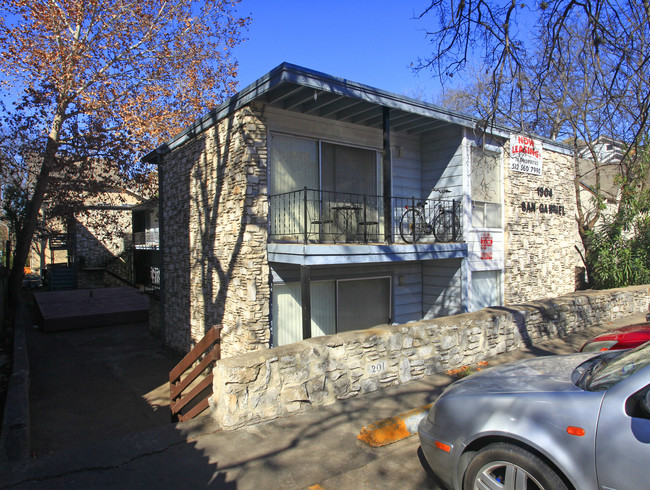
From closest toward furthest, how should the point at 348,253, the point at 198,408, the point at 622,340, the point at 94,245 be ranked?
1. the point at 622,340
2. the point at 198,408
3. the point at 348,253
4. the point at 94,245

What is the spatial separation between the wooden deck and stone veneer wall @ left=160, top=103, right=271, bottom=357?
4.93m

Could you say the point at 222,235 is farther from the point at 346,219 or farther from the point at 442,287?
the point at 442,287

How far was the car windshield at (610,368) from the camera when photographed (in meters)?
2.71

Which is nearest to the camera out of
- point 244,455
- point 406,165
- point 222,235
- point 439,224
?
point 244,455

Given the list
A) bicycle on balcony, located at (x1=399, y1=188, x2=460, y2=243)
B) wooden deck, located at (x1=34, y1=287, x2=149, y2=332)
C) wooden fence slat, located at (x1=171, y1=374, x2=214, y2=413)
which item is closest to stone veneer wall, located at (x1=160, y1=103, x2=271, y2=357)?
wooden fence slat, located at (x1=171, y1=374, x2=214, y2=413)

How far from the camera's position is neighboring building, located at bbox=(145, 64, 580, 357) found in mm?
7688

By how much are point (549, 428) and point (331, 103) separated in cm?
701

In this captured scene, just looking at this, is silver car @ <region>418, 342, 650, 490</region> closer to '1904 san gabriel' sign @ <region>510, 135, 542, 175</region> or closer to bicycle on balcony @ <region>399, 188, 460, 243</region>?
bicycle on balcony @ <region>399, 188, 460, 243</region>

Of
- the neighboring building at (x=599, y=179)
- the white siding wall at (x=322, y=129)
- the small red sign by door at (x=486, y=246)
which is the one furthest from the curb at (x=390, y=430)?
the neighboring building at (x=599, y=179)

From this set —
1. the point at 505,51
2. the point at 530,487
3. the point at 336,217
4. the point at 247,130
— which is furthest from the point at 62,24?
the point at 530,487

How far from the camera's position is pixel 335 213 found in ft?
29.9

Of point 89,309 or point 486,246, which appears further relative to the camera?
point 89,309

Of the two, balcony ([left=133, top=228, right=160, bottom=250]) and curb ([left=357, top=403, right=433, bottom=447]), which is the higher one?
balcony ([left=133, top=228, right=160, bottom=250])

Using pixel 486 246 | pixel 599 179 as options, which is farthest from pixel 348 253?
pixel 599 179
